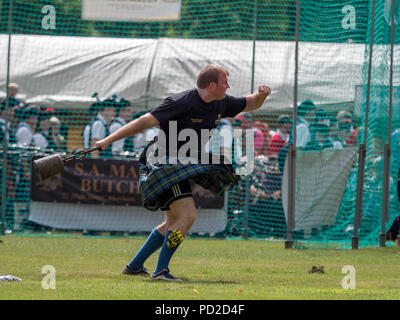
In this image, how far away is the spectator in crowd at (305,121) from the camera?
37.6 ft

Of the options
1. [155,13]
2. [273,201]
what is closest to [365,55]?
[273,201]

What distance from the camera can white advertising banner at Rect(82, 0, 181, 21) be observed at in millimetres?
12477

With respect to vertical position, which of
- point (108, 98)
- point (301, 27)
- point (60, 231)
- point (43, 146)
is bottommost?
point (60, 231)

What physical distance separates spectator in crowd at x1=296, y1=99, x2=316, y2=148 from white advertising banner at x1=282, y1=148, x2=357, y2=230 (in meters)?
0.85

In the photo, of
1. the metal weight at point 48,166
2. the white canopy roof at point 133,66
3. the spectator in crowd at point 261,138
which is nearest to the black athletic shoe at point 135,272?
the metal weight at point 48,166

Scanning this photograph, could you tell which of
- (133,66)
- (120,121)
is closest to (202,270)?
(120,121)

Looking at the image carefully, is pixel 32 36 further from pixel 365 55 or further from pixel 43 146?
pixel 365 55

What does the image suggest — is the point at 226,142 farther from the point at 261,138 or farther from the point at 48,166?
the point at 48,166

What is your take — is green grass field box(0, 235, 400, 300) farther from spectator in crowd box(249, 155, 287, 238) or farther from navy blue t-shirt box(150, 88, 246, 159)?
navy blue t-shirt box(150, 88, 246, 159)

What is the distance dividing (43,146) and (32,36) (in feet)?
7.42

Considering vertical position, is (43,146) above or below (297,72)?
below

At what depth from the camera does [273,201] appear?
38.9ft

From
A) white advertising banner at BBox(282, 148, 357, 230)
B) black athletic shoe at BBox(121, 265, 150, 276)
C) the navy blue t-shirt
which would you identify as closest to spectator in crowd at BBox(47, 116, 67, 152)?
white advertising banner at BBox(282, 148, 357, 230)

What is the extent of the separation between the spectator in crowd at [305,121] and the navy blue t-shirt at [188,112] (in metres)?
5.27
